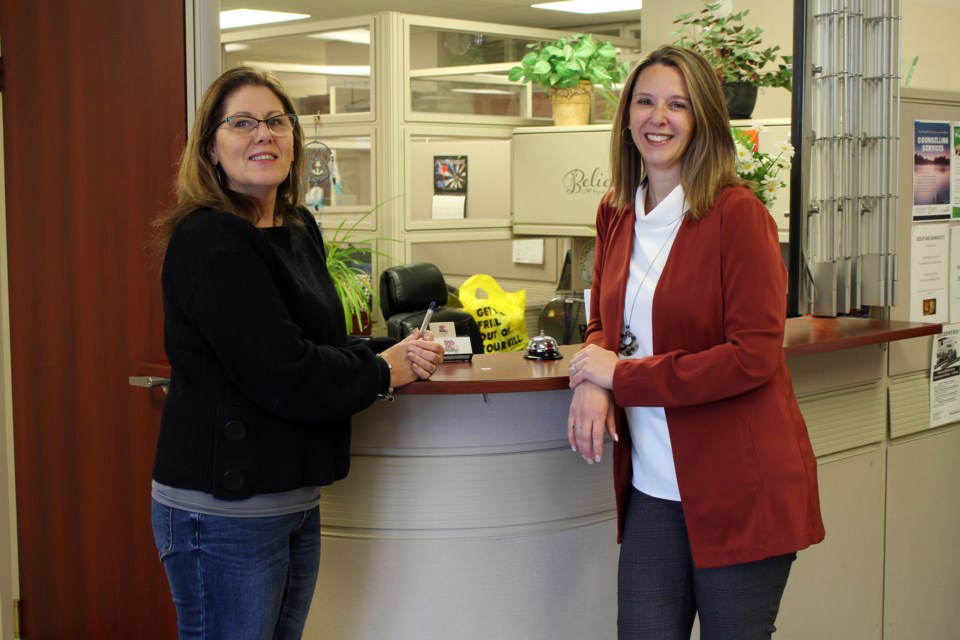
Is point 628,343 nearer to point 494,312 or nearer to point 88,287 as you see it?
point 88,287

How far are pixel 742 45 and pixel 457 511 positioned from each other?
7.37 feet

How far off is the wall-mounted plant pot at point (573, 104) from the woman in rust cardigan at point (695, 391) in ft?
9.96

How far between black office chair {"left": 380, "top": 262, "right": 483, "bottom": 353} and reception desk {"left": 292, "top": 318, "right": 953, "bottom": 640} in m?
1.41

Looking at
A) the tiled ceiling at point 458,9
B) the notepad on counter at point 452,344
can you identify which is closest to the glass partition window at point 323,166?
the notepad on counter at point 452,344

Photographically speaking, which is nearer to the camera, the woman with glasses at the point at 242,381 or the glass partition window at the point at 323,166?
the woman with glasses at the point at 242,381

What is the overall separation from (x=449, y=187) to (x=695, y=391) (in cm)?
360

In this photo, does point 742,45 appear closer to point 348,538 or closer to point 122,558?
point 348,538

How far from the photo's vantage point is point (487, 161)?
5.63 metres

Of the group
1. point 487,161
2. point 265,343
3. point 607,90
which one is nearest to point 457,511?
point 265,343

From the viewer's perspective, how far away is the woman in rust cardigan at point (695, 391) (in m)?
1.77

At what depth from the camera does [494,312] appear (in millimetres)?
4285

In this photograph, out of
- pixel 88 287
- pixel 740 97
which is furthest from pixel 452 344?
pixel 740 97

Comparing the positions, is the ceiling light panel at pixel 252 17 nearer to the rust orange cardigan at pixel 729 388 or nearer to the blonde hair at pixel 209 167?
the blonde hair at pixel 209 167

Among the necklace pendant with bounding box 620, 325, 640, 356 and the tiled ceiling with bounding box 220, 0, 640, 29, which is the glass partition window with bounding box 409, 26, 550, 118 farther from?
the necklace pendant with bounding box 620, 325, 640, 356
